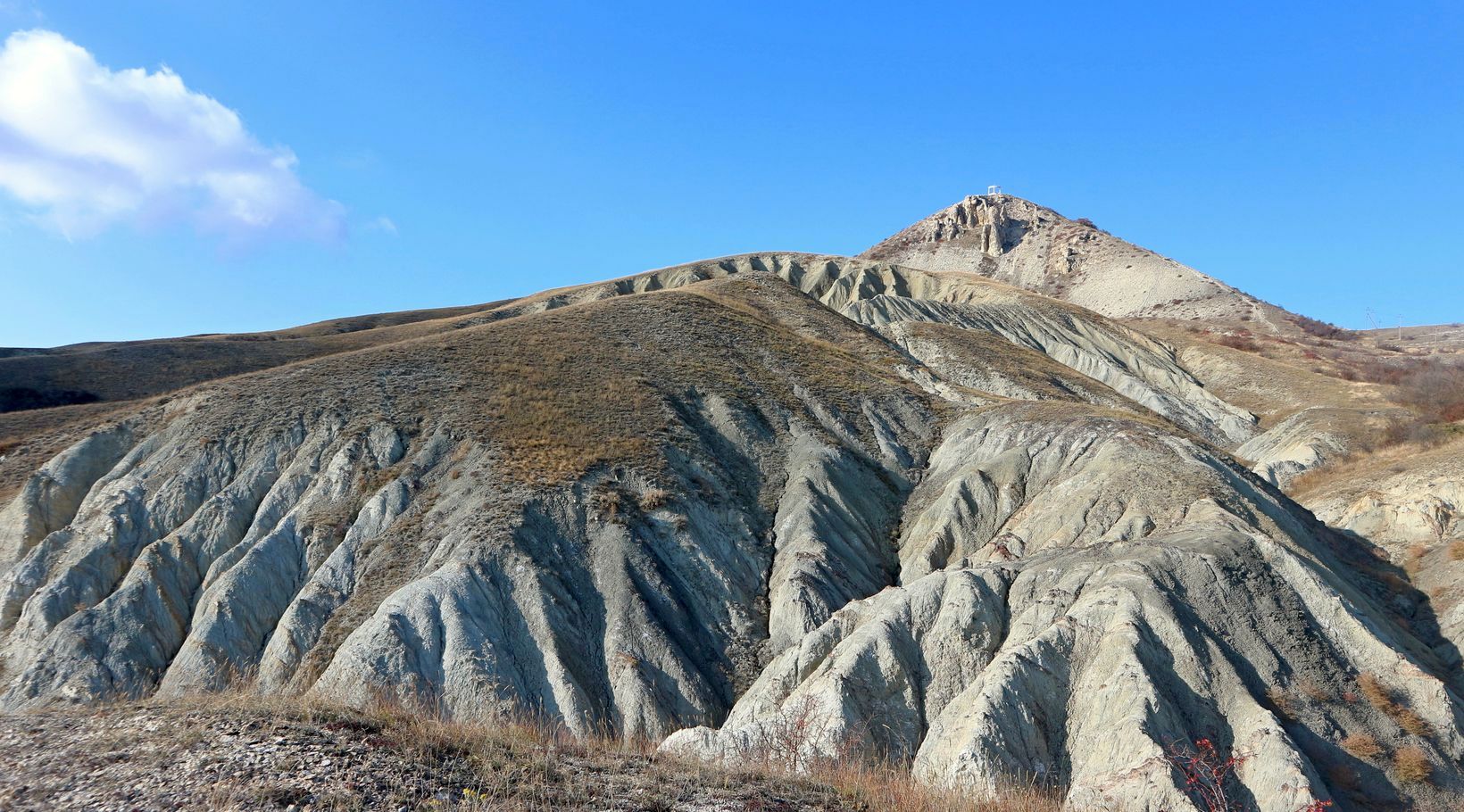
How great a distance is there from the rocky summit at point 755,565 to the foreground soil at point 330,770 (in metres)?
1.98

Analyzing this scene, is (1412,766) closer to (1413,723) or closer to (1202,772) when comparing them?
(1413,723)

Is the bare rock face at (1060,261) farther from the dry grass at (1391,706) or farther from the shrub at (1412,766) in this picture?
the shrub at (1412,766)

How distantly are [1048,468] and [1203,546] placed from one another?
37.6 feet

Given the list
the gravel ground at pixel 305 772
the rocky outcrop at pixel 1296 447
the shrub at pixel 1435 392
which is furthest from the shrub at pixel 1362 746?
the shrub at pixel 1435 392

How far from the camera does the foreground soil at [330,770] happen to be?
9922 millimetres

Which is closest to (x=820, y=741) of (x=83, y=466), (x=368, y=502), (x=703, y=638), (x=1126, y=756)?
(x=1126, y=756)

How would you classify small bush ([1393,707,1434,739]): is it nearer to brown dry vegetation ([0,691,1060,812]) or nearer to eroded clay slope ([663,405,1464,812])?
eroded clay slope ([663,405,1464,812])

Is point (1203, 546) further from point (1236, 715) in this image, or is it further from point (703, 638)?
point (703, 638)

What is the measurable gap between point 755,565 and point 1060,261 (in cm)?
11661

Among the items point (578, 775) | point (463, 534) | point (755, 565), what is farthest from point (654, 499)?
point (578, 775)

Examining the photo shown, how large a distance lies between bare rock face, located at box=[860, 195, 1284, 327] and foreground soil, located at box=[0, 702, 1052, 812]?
113 meters

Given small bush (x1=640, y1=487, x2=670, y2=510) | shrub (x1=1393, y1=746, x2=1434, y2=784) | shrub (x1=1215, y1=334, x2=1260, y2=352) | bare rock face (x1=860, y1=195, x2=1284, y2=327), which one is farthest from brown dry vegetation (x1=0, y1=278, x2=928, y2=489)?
bare rock face (x1=860, y1=195, x2=1284, y2=327)

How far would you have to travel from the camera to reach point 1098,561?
90.5 feet

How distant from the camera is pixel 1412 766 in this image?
21.0 metres
